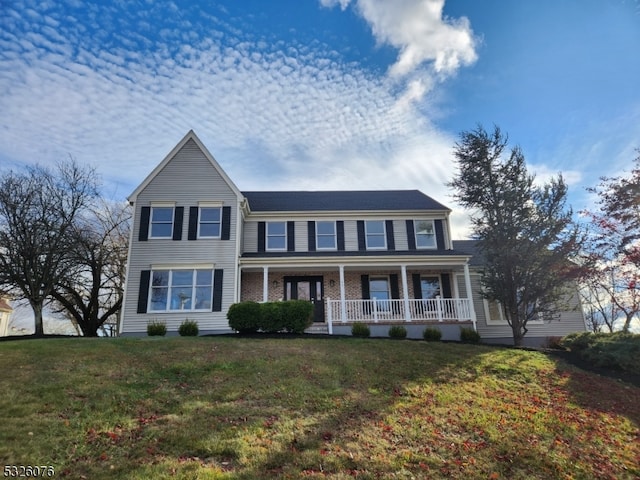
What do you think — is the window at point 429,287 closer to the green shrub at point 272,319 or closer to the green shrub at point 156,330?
the green shrub at point 272,319

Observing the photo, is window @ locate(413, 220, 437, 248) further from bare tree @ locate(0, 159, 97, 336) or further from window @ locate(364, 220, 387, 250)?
bare tree @ locate(0, 159, 97, 336)

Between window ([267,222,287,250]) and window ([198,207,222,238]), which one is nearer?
window ([198,207,222,238])

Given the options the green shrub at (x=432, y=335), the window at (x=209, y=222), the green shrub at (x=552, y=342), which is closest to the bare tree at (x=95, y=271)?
the window at (x=209, y=222)

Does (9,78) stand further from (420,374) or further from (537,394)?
(537,394)

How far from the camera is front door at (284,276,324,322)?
18250 mm

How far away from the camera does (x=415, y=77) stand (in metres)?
12.2

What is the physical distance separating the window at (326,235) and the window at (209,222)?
5008 millimetres

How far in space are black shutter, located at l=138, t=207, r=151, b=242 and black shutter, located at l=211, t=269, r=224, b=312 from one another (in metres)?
3.58

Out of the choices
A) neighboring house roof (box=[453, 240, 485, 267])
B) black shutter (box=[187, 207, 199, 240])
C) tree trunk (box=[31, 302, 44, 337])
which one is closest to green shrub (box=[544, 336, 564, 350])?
neighboring house roof (box=[453, 240, 485, 267])

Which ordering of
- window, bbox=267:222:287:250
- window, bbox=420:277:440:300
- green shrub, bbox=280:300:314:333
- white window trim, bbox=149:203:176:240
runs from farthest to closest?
window, bbox=267:222:287:250, window, bbox=420:277:440:300, white window trim, bbox=149:203:176:240, green shrub, bbox=280:300:314:333

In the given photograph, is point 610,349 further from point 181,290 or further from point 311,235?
point 181,290

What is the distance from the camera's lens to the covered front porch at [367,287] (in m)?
16.5

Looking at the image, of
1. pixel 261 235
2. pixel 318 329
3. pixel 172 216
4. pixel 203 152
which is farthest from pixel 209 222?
pixel 318 329

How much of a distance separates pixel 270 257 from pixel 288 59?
8.22 meters
